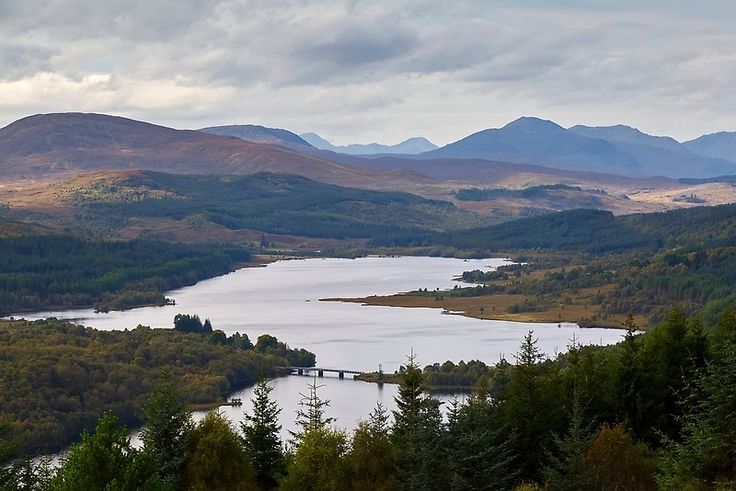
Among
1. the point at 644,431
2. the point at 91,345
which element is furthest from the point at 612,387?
the point at 91,345

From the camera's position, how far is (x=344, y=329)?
134 meters

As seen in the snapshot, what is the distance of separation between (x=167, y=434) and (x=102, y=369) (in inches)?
2268

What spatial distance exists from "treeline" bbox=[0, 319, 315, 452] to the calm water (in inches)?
184

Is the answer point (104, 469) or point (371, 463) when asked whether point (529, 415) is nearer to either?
point (371, 463)

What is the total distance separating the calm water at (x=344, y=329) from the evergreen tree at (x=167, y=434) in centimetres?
3620

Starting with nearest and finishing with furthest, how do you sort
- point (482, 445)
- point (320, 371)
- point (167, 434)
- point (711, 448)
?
point (711, 448) < point (482, 445) < point (167, 434) < point (320, 371)

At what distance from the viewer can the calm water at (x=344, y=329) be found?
93.8m

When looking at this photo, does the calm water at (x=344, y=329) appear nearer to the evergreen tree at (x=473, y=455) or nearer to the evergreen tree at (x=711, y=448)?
the evergreen tree at (x=473, y=455)

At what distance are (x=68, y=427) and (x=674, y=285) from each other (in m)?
98.4

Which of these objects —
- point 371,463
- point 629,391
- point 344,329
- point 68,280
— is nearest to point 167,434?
point 371,463

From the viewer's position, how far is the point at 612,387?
46219 millimetres

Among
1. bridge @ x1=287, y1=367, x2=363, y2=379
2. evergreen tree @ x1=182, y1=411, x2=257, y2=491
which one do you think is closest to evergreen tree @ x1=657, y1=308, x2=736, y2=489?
evergreen tree @ x1=182, y1=411, x2=257, y2=491

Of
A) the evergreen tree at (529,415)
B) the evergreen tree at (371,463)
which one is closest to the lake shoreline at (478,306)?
the evergreen tree at (529,415)

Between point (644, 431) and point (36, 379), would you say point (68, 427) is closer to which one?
point (36, 379)
